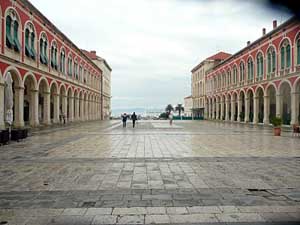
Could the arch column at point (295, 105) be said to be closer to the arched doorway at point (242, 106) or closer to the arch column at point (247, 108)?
the arch column at point (247, 108)

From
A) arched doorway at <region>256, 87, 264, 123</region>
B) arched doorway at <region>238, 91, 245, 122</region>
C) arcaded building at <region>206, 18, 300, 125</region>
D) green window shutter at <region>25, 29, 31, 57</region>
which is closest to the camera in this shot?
green window shutter at <region>25, 29, 31, 57</region>

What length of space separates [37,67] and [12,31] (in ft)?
16.5

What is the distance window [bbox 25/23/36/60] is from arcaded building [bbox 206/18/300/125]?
63.3ft

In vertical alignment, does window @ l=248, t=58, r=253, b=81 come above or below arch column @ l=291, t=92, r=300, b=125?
above

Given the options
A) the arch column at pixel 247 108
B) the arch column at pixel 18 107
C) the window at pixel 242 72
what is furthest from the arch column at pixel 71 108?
the window at pixel 242 72

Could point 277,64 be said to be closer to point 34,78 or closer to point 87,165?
point 34,78

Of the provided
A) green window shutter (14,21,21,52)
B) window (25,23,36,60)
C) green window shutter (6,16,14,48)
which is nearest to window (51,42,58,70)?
window (25,23,36,60)

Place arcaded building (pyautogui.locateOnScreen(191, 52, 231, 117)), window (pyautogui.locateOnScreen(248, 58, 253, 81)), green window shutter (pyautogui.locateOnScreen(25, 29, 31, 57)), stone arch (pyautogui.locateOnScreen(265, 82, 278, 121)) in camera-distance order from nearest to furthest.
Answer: green window shutter (pyautogui.locateOnScreen(25, 29, 31, 57)), stone arch (pyautogui.locateOnScreen(265, 82, 278, 121)), window (pyautogui.locateOnScreen(248, 58, 253, 81)), arcaded building (pyautogui.locateOnScreen(191, 52, 231, 117))

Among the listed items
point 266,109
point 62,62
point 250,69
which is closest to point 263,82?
point 266,109

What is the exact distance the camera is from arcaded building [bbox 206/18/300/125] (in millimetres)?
28884

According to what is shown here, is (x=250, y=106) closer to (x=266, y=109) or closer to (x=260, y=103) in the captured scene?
(x=260, y=103)

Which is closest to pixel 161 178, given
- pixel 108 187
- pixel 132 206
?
pixel 108 187

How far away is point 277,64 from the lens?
105 ft

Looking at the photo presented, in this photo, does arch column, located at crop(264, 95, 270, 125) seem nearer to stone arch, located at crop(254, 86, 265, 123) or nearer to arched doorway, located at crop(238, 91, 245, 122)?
stone arch, located at crop(254, 86, 265, 123)
